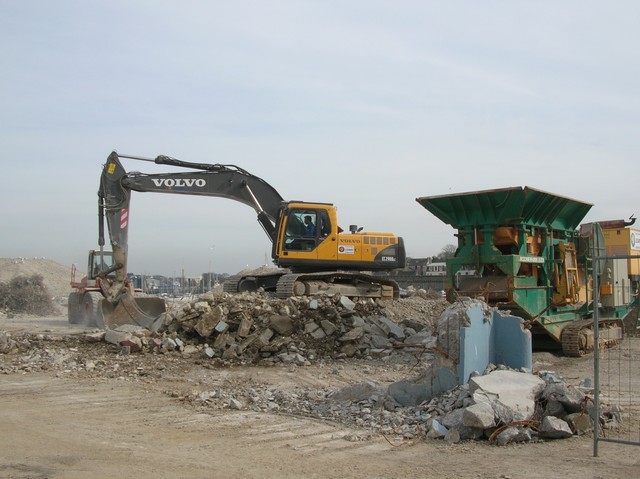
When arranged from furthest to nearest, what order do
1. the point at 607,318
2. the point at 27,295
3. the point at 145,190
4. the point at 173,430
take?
the point at 27,295
the point at 145,190
the point at 607,318
the point at 173,430

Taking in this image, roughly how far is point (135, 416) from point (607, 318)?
11.2 metres

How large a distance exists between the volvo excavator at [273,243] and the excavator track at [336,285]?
23mm

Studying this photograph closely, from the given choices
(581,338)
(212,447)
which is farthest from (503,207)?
(212,447)

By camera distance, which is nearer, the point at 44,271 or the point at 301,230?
the point at 301,230

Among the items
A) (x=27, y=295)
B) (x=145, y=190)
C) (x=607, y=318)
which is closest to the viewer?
(x=607, y=318)

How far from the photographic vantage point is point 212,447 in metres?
6.34

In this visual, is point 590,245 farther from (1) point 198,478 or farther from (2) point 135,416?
(1) point 198,478

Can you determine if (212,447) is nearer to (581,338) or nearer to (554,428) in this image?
(554,428)

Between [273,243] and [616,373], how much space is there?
27.6ft

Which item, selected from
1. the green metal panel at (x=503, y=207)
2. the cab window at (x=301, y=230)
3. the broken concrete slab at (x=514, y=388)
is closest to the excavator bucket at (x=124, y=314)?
the cab window at (x=301, y=230)

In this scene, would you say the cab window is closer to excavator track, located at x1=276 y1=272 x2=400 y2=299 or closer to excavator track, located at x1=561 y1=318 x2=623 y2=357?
excavator track, located at x1=276 y1=272 x2=400 y2=299

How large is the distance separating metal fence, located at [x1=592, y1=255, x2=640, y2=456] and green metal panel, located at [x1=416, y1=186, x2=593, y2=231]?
6.07 ft

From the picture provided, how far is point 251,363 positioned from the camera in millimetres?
12078

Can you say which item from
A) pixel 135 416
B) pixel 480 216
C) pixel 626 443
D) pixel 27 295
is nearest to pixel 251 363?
pixel 135 416
